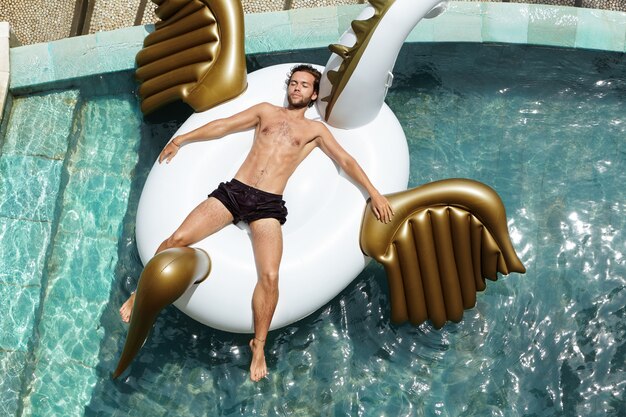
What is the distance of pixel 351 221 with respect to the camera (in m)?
4.52

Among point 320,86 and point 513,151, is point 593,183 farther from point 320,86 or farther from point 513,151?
point 320,86

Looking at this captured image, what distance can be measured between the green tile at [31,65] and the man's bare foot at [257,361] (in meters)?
2.07

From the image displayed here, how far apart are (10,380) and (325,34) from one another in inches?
98.8

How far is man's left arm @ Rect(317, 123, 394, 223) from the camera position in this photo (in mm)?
4457

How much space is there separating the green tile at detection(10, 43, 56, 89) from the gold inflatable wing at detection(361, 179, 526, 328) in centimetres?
214

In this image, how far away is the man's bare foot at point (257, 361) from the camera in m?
4.40

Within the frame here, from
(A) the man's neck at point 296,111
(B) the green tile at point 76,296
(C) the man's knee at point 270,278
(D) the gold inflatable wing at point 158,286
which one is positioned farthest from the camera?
(B) the green tile at point 76,296

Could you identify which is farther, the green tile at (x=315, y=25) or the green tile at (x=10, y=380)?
the green tile at (x=315, y=25)

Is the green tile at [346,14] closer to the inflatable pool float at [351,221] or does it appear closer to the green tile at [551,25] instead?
the inflatable pool float at [351,221]

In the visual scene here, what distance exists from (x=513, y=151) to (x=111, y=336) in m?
2.43

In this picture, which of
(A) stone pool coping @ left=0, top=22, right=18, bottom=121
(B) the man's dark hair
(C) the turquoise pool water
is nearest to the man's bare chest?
(B) the man's dark hair

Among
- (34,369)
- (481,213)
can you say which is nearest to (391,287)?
(481,213)

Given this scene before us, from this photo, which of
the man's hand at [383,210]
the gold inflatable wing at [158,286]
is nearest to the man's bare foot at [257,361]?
the gold inflatable wing at [158,286]

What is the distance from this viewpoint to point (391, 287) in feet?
15.0
